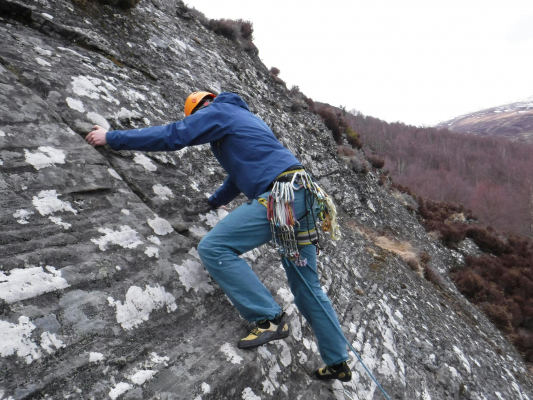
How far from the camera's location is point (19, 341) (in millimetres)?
1962

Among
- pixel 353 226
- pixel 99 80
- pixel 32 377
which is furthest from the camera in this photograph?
pixel 353 226

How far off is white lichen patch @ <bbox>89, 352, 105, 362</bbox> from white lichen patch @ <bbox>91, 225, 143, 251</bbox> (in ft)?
2.85

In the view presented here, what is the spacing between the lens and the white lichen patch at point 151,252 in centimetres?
304

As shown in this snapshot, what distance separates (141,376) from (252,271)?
110 centimetres

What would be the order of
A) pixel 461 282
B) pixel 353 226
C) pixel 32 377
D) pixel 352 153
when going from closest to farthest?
pixel 32 377 < pixel 353 226 < pixel 461 282 < pixel 352 153

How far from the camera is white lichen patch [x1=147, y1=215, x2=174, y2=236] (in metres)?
3.31

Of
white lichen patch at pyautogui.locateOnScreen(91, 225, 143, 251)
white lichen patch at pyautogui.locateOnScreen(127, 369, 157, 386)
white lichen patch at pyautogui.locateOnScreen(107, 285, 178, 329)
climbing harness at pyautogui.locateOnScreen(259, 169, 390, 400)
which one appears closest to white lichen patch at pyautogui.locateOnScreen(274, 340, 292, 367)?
climbing harness at pyautogui.locateOnScreen(259, 169, 390, 400)

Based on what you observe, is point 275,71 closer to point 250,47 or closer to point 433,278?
point 250,47

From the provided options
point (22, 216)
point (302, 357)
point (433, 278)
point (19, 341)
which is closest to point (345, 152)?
point (433, 278)

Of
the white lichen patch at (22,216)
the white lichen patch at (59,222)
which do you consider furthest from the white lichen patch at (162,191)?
the white lichen patch at (22,216)

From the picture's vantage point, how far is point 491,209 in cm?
3394

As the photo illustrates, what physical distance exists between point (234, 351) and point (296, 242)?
40.7 inches

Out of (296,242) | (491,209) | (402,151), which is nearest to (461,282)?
(296,242)

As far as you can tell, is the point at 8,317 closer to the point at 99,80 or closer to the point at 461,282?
the point at 99,80
